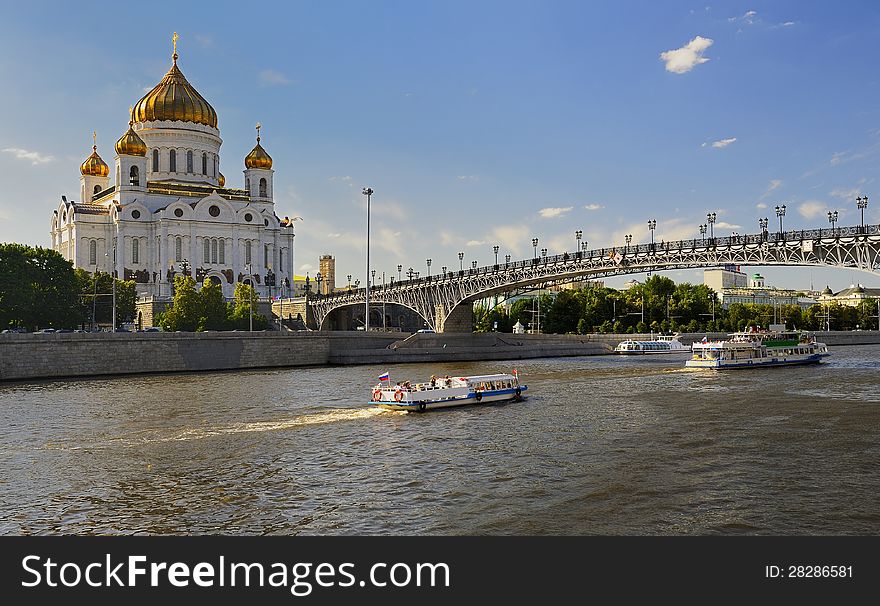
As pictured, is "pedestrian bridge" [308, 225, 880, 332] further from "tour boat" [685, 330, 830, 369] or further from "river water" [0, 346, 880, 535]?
"river water" [0, 346, 880, 535]

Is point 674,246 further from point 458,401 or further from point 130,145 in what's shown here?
point 130,145

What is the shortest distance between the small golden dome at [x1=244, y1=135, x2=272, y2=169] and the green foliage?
162 feet

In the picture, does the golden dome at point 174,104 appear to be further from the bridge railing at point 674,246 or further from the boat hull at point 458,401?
the boat hull at point 458,401

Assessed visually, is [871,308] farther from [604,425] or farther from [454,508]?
[454,508]

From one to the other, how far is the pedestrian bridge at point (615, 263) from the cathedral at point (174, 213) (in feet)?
56.4

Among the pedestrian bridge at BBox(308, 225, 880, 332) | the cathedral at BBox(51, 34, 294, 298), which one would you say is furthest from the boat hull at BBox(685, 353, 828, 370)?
the cathedral at BBox(51, 34, 294, 298)

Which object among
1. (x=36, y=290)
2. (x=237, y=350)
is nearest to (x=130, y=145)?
(x=36, y=290)

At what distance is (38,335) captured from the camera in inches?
1757

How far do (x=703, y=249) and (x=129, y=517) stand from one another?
170 ft

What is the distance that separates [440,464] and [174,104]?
9629 cm

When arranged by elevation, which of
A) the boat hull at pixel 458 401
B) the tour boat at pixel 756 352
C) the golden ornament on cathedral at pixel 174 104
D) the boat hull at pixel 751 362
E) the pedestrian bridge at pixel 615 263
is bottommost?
the boat hull at pixel 458 401

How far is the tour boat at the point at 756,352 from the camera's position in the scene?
53188 mm

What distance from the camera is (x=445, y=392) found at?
106 ft

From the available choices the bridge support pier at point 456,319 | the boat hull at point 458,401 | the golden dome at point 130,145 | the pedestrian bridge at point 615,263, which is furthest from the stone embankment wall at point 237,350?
the golden dome at point 130,145
